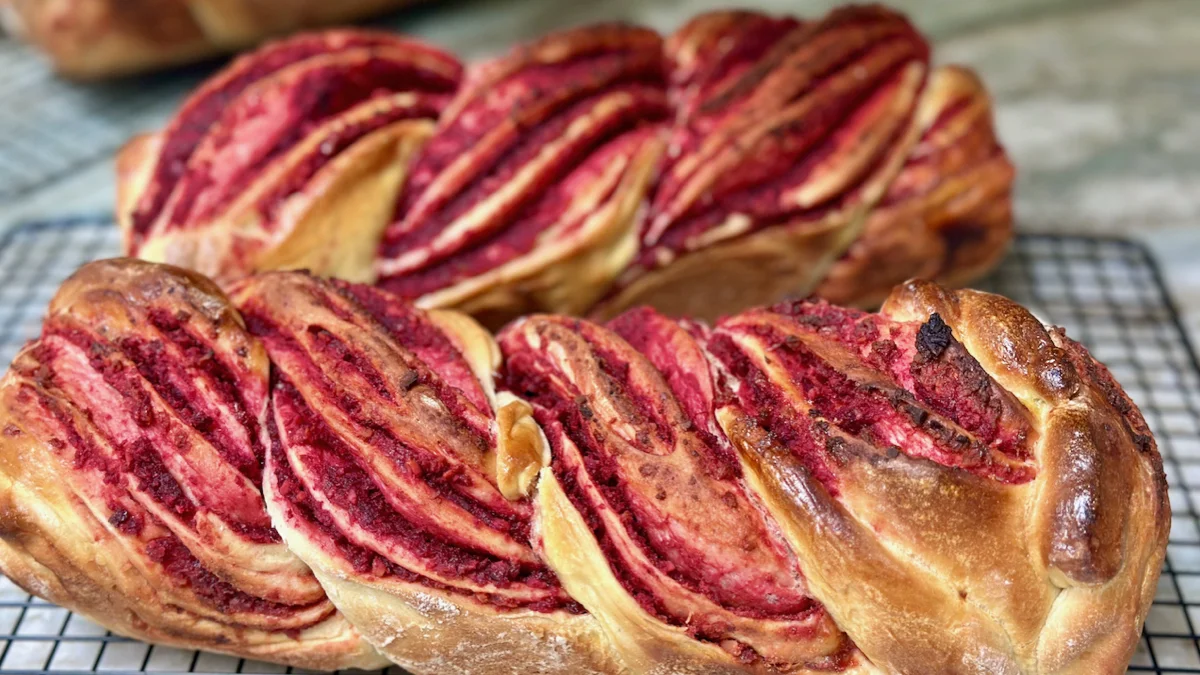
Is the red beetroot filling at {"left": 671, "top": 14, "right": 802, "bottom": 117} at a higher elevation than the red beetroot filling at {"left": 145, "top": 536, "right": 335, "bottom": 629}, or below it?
higher

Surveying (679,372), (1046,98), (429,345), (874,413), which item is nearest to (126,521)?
(429,345)

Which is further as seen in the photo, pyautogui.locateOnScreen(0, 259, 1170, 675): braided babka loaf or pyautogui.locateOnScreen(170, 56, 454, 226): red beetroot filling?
pyautogui.locateOnScreen(170, 56, 454, 226): red beetroot filling

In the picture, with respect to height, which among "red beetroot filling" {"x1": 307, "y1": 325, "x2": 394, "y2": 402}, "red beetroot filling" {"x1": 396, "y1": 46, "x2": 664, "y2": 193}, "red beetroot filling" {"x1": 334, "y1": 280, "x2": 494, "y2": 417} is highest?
"red beetroot filling" {"x1": 396, "y1": 46, "x2": 664, "y2": 193}

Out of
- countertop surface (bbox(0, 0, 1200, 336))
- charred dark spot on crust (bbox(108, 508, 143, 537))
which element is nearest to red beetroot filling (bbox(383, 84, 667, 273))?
charred dark spot on crust (bbox(108, 508, 143, 537))

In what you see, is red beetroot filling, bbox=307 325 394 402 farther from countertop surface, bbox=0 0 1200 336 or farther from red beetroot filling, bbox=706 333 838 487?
countertop surface, bbox=0 0 1200 336

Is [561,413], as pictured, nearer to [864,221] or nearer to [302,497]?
[302,497]
